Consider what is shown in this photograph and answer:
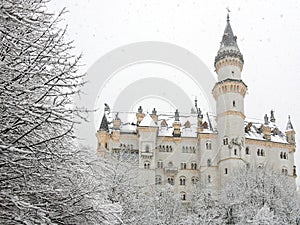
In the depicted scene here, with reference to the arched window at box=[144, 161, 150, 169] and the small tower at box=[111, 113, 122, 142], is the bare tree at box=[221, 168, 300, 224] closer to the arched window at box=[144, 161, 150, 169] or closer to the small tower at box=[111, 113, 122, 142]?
the arched window at box=[144, 161, 150, 169]

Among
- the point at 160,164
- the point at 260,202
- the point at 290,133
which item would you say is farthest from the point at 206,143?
the point at 260,202

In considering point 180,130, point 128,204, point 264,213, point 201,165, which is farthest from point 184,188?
point 128,204

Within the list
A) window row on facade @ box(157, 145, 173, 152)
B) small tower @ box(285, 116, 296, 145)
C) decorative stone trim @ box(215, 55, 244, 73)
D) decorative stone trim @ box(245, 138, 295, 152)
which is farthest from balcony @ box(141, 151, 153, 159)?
small tower @ box(285, 116, 296, 145)

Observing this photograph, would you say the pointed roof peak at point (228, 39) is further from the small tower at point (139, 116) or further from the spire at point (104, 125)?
the spire at point (104, 125)

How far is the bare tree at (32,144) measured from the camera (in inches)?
327

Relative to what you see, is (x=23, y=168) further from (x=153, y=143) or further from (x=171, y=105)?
(x=171, y=105)

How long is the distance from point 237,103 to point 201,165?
11723mm

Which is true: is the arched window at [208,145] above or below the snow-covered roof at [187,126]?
below

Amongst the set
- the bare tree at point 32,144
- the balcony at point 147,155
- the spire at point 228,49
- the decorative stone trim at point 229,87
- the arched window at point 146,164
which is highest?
the spire at point 228,49

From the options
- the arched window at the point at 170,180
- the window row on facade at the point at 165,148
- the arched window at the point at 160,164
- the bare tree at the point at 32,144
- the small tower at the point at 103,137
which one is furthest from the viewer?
the window row on facade at the point at 165,148

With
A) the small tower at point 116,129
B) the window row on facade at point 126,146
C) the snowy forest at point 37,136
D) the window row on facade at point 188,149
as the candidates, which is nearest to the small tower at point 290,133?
the window row on facade at point 188,149

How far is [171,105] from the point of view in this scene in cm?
8419

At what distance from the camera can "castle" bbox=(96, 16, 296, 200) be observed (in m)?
72.2

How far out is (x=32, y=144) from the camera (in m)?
8.70
